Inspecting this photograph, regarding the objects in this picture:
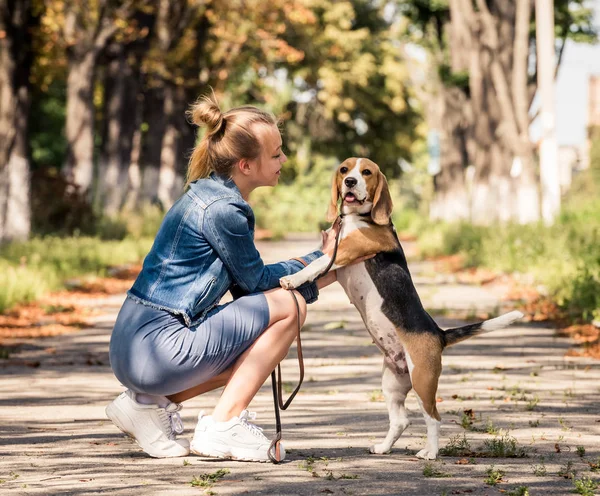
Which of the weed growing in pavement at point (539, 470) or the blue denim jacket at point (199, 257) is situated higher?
the blue denim jacket at point (199, 257)

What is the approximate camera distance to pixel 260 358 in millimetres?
5953

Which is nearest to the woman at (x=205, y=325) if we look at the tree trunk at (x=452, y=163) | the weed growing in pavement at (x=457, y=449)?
the weed growing in pavement at (x=457, y=449)

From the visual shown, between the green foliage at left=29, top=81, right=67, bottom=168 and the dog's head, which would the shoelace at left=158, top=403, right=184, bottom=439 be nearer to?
the dog's head

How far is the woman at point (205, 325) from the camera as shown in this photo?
584 cm

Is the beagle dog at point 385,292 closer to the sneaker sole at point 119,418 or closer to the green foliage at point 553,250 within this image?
the sneaker sole at point 119,418

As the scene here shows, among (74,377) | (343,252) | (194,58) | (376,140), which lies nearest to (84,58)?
(194,58)

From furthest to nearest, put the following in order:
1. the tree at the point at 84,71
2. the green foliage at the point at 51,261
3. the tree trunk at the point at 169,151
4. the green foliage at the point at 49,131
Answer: the green foliage at the point at 49,131, the tree trunk at the point at 169,151, the tree at the point at 84,71, the green foliage at the point at 51,261

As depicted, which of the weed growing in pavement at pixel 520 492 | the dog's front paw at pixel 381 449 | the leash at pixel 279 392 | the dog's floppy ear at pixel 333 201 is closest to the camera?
the weed growing in pavement at pixel 520 492

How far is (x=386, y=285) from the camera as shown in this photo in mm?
6168

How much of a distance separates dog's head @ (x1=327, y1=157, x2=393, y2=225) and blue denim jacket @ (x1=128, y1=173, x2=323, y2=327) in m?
0.61

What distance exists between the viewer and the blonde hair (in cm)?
609

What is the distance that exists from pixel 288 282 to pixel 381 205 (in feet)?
2.16

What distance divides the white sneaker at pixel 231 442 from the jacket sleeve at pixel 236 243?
0.69 meters

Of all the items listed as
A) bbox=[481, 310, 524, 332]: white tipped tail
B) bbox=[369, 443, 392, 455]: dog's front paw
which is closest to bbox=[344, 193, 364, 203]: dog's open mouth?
bbox=[481, 310, 524, 332]: white tipped tail
